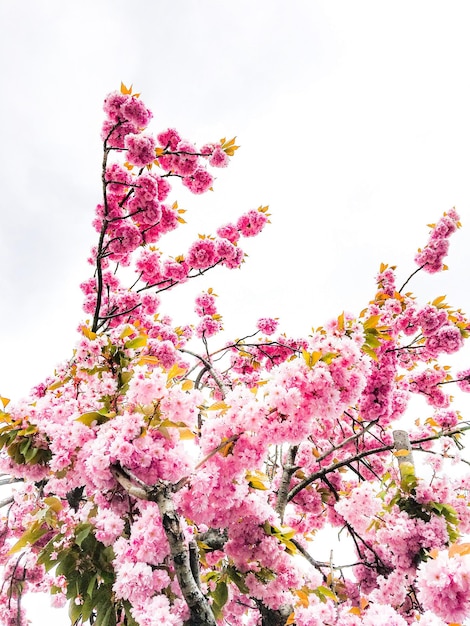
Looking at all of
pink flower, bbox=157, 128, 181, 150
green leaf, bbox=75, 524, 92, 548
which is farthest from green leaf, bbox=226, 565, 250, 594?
pink flower, bbox=157, 128, 181, 150

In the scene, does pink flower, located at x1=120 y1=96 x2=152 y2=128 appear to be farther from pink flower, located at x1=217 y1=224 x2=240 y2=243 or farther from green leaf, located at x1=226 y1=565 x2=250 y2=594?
green leaf, located at x1=226 y1=565 x2=250 y2=594

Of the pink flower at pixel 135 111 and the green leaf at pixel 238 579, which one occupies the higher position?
the pink flower at pixel 135 111

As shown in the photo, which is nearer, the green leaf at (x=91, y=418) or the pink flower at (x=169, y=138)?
the green leaf at (x=91, y=418)

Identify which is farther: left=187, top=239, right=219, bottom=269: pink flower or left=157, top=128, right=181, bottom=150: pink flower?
left=187, top=239, right=219, bottom=269: pink flower

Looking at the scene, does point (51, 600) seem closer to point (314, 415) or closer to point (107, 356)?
point (107, 356)

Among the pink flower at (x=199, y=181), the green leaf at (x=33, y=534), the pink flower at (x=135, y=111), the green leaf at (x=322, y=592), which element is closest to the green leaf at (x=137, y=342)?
the green leaf at (x=33, y=534)

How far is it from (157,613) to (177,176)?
6.72m

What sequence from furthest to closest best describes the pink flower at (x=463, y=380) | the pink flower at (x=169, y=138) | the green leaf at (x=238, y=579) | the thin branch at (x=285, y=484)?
the pink flower at (x=463, y=380), the pink flower at (x=169, y=138), the thin branch at (x=285, y=484), the green leaf at (x=238, y=579)

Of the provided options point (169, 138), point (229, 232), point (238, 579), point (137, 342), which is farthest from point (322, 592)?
point (229, 232)

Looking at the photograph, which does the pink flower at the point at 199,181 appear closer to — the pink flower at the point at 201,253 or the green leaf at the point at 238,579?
the pink flower at the point at 201,253

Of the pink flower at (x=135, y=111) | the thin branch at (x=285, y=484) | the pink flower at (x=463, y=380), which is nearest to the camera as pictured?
the thin branch at (x=285, y=484)

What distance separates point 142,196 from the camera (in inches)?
262

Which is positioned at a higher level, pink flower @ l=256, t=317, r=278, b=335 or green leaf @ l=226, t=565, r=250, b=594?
pink flower @ l=256, t=317, r=278, b=335

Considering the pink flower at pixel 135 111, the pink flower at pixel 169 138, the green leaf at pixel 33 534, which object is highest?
the pink flower at pixel 169 138
